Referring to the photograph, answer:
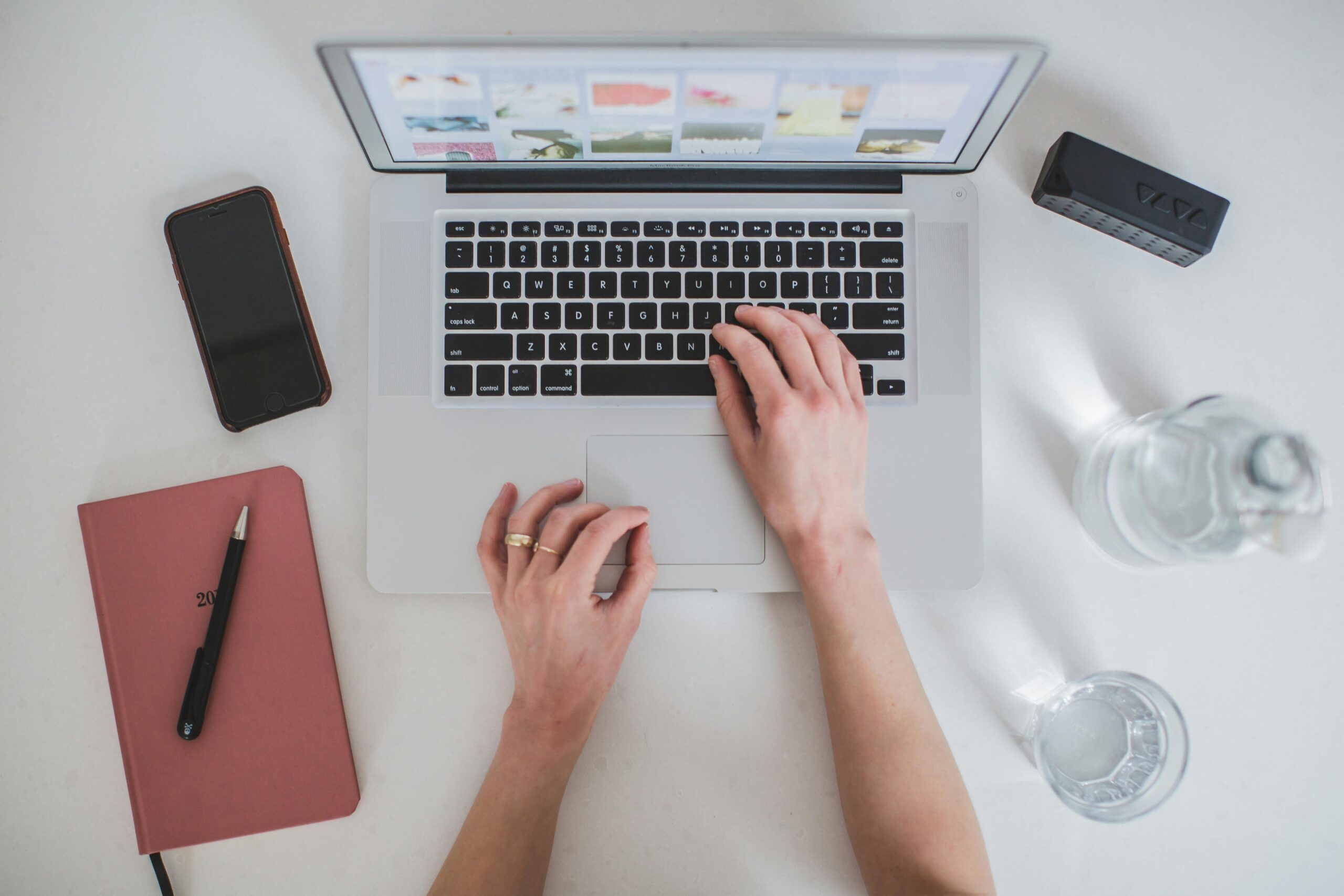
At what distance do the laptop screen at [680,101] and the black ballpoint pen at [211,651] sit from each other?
1.31 ft

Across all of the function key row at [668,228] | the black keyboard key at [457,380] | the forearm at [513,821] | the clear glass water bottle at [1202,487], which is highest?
the function key row at [668,228]

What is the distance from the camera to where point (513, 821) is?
2.19 feet

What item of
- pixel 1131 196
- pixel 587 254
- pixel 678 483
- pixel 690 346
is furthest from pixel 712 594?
pixel 1131 196

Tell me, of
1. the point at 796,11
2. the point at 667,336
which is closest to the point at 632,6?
the point at 796,11

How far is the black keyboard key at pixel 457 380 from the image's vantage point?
694 mm

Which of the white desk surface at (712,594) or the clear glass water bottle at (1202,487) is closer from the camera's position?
the clear glass water bottle at (1202,487)

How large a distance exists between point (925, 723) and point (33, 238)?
987 mm

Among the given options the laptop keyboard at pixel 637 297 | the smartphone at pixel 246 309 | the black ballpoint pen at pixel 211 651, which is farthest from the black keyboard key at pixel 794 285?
the black ballpoint pen at pixel 211 651

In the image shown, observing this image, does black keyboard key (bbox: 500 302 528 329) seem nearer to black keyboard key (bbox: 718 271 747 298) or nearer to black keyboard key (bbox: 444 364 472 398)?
black keyboard key (bbox: 444 364 472 398)

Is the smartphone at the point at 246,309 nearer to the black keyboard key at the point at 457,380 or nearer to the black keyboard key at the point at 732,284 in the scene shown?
the black keyboard key at the point at 457,380

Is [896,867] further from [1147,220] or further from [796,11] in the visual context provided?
[796,11]

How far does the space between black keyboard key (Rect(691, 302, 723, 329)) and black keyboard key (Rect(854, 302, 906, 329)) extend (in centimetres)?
13

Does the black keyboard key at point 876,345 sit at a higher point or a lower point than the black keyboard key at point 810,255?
lower

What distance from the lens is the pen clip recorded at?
2.32 feet
